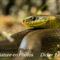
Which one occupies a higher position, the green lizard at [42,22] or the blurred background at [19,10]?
the blurred background at [19,10]

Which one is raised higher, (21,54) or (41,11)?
(41,11)

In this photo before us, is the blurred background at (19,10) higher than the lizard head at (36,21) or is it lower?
higher

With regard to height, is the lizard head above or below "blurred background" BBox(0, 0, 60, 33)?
below

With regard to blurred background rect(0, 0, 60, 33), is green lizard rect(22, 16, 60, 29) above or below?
below

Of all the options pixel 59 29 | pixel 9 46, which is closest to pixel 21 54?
pixel 9 46

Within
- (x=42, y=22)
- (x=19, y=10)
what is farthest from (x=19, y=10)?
(x=42, y=22)

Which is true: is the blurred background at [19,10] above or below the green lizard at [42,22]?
above

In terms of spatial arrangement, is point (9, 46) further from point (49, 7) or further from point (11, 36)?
point (49, 7)

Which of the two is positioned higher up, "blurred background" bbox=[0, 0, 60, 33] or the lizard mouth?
"blurred background" bbox=[0, 0, 60, 33]

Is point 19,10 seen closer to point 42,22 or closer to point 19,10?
point 19,10

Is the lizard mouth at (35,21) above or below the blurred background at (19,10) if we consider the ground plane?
below
